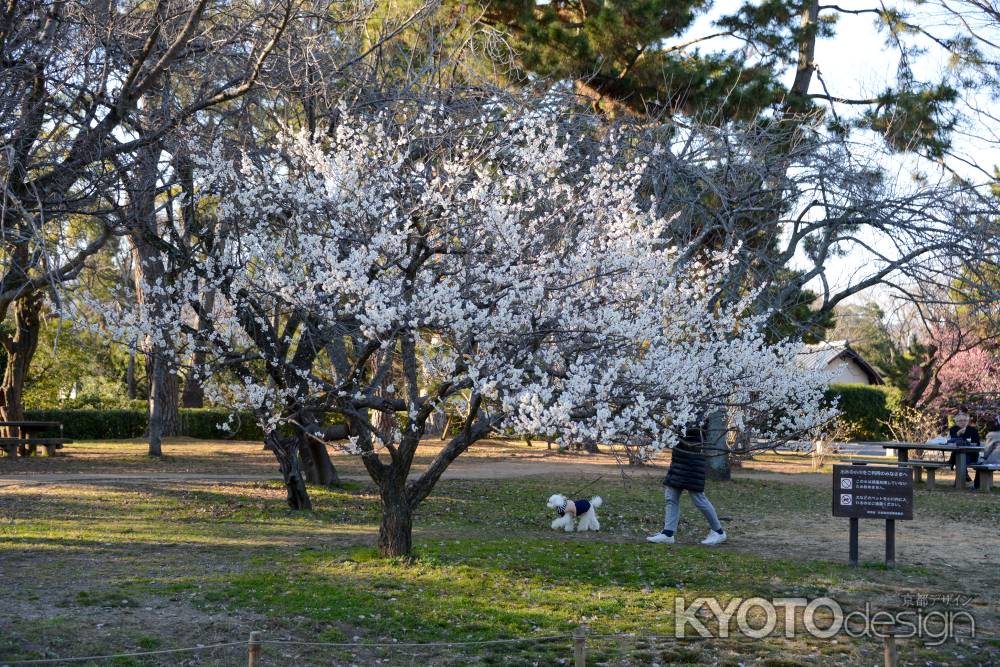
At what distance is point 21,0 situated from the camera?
6.34 m

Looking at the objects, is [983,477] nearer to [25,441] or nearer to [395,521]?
[395,521]

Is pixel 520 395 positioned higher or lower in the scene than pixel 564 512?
higher

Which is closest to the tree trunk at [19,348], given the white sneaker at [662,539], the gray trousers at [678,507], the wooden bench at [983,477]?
the white sneaker at [662,539]

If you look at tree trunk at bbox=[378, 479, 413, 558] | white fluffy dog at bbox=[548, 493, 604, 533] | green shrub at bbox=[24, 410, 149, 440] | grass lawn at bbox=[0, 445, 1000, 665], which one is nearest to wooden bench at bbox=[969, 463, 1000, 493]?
grass lawn at bbox=[0, 445, 1000, 665]

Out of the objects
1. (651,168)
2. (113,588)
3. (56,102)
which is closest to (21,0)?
(56,102)

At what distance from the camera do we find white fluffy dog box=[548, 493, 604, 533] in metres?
11.1

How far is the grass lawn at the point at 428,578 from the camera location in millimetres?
6078

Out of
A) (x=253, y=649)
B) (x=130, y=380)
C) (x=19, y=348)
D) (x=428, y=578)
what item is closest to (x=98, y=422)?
(x=130, y=380)

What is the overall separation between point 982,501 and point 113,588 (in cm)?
1433

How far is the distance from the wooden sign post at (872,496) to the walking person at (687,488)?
4.53 feet

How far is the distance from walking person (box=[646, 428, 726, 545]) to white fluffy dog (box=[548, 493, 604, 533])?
0.99 m

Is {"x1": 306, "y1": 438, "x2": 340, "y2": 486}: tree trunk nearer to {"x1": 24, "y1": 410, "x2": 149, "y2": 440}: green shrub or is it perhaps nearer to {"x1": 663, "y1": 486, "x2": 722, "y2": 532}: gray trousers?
{"x1": 663, "y1": 486, "x2": 722, "y2": 532}: gray trousers

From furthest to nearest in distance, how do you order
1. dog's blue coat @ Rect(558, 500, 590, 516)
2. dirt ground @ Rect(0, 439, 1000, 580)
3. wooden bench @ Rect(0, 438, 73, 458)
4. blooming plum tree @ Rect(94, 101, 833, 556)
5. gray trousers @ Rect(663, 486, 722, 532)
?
1. wooden bench @ Rect(0, 438, 73, 458)
2. dog's blue coat @ Rect(558, 500, 590, 516)
3. dirt ground @ Rect(0, 439, 1000, 580)
4. gray trousers @ Rect(663, 486, 722, 532)
5. blooming plum tree @ Rect(94, 101, 833, 556)

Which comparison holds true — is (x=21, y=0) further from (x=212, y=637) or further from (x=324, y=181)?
(x=212, y=637)
